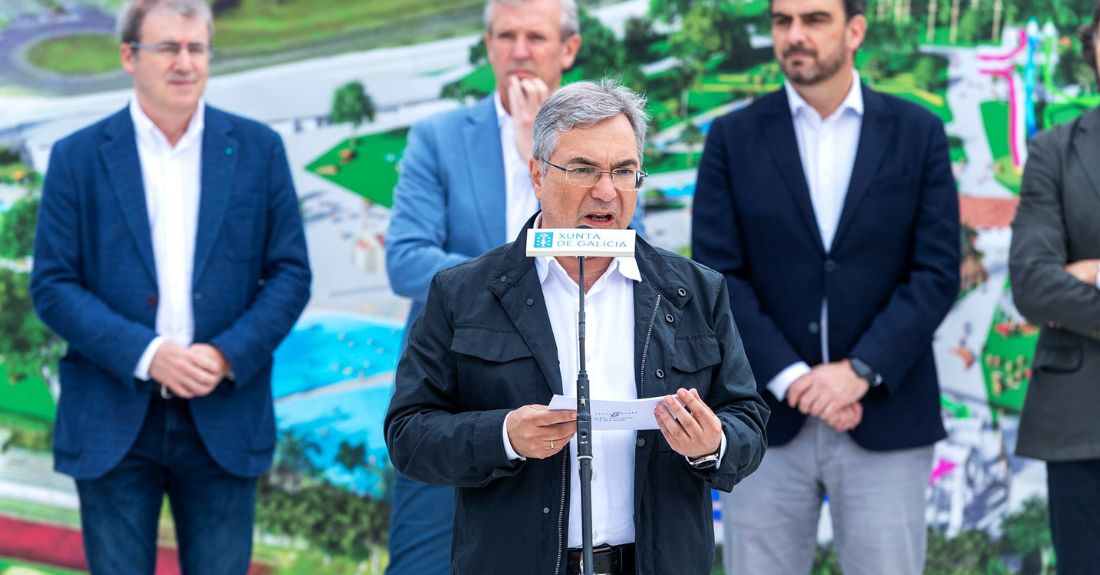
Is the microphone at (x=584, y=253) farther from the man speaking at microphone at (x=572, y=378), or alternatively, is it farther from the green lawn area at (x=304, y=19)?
the green lawn area at (x=304, y=19)

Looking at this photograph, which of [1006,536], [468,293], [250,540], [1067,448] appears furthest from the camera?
[1006,536]

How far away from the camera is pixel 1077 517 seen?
396cm

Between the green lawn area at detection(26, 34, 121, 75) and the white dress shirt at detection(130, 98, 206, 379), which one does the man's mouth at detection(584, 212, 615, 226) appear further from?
the green lawn area at detection(26, 34, 121, 75)

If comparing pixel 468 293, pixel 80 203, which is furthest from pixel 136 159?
pixel 468 293

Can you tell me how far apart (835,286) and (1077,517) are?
0.95 m

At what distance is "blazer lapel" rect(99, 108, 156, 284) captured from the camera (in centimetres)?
403

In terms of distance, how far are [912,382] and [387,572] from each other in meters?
1.67

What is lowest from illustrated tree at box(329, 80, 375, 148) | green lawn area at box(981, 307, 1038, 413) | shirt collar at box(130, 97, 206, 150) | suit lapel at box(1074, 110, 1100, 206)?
green lawn area at box(981, 307, 1038, 413)

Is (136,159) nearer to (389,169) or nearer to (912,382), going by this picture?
(389,169)

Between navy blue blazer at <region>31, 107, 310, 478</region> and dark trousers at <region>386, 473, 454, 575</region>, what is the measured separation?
491mm

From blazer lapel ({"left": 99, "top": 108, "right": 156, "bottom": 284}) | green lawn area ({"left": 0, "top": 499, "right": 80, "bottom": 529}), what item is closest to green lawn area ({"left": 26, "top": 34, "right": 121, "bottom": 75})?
blazer lapel ({"left": 99, "top": 108, "right": 156, "bottom": 284})

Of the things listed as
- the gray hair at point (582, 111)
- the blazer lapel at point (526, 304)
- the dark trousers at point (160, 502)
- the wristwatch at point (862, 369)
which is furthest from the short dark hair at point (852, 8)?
the dark trousers at point (160, 502)

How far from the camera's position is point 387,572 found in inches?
160

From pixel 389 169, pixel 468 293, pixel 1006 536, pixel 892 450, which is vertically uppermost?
pixel 389 169
